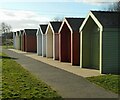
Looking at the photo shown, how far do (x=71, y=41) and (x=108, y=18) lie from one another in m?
5.50

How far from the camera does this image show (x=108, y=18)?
59.4ft

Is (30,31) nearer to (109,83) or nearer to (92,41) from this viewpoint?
(92,41)

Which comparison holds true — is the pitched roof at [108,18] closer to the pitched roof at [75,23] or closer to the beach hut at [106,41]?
the beach hut at [106,41]

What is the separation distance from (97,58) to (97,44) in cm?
90

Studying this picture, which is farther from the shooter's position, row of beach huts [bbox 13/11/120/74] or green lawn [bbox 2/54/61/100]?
row of beach huts [bbox 13/11/120/74]

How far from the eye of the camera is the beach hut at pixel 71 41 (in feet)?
75.2

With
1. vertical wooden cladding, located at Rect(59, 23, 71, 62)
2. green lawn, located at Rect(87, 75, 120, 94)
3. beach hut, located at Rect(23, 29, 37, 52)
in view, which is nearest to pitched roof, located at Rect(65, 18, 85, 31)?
vertical wooden cladding, located at Rect(59, 23, 71, 62)

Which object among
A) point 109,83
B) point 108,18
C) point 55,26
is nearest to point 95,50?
point 108,18

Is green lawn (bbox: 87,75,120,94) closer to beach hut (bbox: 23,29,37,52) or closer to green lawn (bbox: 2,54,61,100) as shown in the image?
green lawn (bbox: 2,54,61,100)

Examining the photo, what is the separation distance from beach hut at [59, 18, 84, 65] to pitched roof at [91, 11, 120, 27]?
14.0 ft

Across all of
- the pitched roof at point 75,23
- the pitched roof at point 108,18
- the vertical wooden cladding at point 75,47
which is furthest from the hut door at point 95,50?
the pitched roof at point 75,23

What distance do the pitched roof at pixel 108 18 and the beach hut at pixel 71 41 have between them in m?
4.27

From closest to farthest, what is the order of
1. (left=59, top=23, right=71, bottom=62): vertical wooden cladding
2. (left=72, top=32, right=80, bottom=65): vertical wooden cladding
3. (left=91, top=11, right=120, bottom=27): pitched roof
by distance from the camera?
(left=91, top=11, right=120, bottom=27): pitched roof → (left=72, top=32, right=80, bottom=65): vertical wooden cladding → (left=59, top=23, right=71, bottom=62): vertical wooden cladding

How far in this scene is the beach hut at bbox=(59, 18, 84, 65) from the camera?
22922mm
